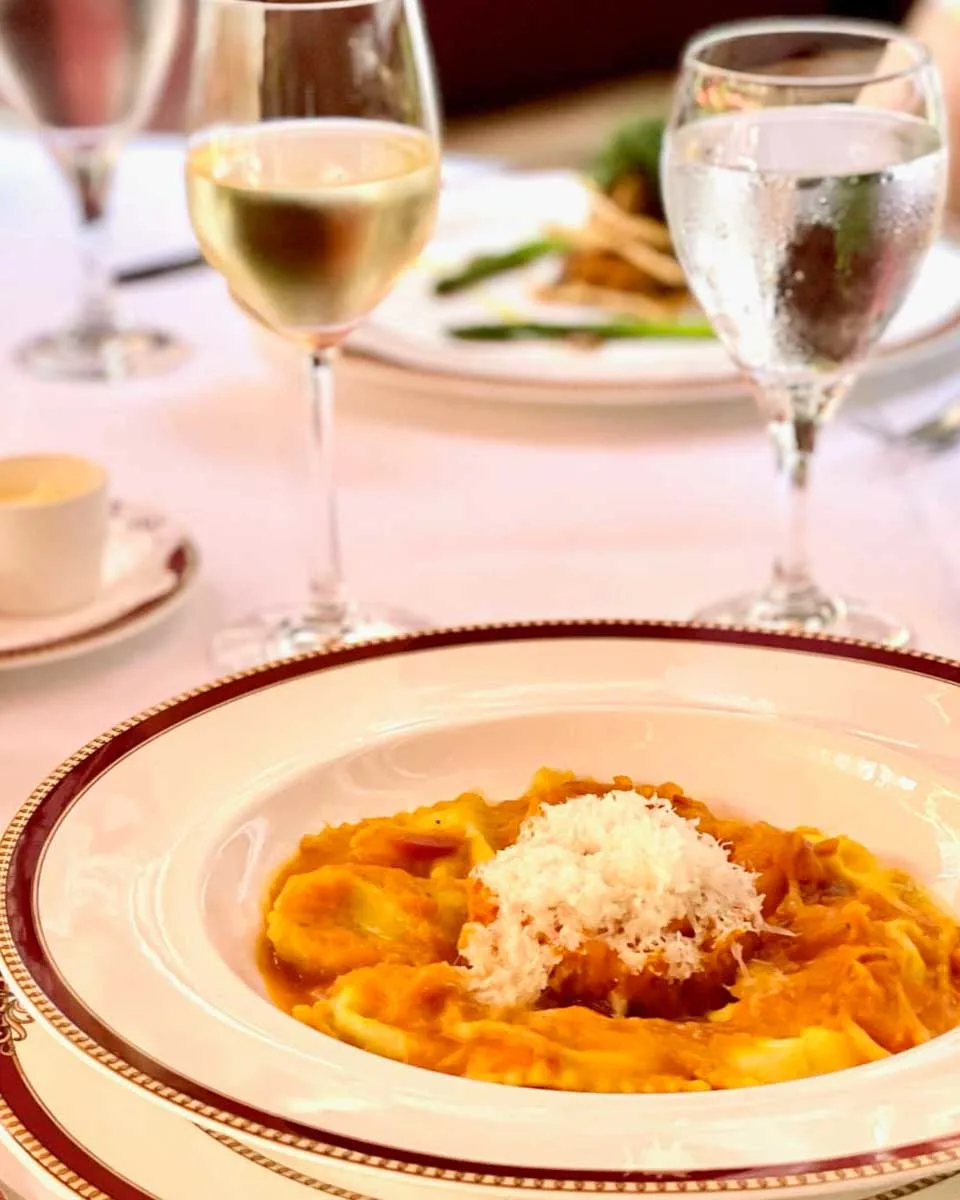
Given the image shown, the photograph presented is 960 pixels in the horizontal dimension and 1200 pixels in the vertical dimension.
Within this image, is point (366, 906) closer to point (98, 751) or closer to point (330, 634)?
point (98, 751)

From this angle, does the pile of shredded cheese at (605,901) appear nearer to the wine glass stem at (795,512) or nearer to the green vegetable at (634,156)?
the wine glass stem at (795,512)

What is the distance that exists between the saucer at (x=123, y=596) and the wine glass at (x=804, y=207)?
1.31 feet

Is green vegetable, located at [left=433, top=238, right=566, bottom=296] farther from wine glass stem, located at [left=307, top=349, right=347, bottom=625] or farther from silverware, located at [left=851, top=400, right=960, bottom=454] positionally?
wine glass stem, located at [left=307, top=349, right=347, bottom=625]

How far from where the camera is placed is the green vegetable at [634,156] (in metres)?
2.25

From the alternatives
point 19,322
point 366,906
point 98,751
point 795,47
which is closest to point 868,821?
point 366,906

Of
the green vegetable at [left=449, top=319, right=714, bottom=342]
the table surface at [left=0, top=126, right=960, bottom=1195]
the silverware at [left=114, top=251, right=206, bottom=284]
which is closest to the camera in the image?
the table surface at [left=0, top=126, right=960, bottom=1195]

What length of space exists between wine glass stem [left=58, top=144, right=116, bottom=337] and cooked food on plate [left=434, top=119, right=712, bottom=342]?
0.37 m

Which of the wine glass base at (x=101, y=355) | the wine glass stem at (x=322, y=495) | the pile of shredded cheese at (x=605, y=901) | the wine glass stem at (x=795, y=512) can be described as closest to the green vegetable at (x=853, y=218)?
the wine glass stem at (x=795, y=512)

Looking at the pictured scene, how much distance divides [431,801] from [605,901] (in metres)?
0.21

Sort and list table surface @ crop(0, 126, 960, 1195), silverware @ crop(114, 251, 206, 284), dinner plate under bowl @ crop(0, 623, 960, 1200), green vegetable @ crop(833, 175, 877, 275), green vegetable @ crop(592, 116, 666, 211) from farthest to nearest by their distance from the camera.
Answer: green vegetable @ crop(592, 116, 666, 211), silverware @ crop(114, 251, 206, 284), table surface @ crop(0, 126, 960, 1195), green vegetable @ crop(833, 175, 877, 275), dinner plate under bowl @ crop(0, 623, 960, 1200)

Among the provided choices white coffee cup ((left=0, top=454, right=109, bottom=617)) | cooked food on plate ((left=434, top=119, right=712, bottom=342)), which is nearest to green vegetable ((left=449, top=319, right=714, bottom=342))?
cooked food on plate ((left=434, top=119, right=712, bottom=342))

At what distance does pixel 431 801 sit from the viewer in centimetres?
101

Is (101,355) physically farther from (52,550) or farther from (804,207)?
(804,207)

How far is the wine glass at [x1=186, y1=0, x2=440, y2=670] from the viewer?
1.25m
